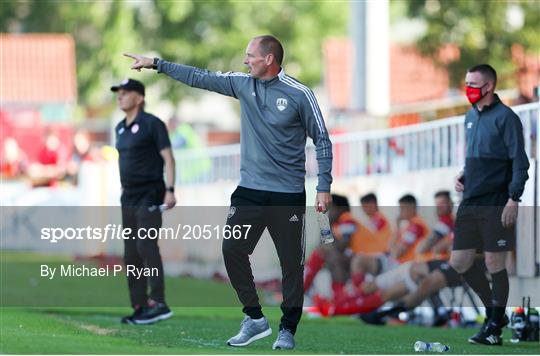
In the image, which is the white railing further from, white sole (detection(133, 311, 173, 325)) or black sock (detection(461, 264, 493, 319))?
white sole (detection(133, 311, 173, 325))

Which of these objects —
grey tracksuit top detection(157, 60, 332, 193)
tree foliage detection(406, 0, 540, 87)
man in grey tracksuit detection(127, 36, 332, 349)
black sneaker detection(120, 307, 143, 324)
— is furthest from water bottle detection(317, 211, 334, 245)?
tree foliage detection(406, 0, 540, 87)

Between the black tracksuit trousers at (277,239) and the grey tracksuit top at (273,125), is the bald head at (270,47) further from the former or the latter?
the black tracksuit trousers at (277,239)

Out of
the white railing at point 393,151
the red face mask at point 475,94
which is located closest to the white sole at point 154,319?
the red face mask at point 475,94

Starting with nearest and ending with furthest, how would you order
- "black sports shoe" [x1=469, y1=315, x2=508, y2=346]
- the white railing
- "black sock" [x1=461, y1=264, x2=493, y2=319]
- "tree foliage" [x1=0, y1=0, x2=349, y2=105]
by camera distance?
"black sports shoe" [x1=469, y1=315, x2=508, y2=346] → "black sock" [x1=461, y1=264, x2=493, y2=319] → the white railing → "tree foliage" [x1=0, y1=0, x2=349, y2=105]

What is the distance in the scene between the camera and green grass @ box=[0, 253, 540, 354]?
37.7 ft

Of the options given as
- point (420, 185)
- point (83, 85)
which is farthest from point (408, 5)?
point (83, 85)

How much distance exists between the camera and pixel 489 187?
13.1m

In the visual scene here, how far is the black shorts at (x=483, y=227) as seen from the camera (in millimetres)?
13141

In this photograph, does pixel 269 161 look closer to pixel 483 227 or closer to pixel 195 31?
pixel 483 227

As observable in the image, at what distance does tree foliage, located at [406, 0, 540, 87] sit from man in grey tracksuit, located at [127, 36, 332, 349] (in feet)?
72.7

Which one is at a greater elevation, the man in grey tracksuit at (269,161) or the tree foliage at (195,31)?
the tree foliage at (195,31)

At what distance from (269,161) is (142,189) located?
2.71 m

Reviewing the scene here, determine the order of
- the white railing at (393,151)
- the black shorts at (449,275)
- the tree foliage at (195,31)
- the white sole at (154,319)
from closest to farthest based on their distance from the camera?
the white sole at (154,319) < the black shorts at (449,275) < the white railing at (393,151) < the tree foliage at (195,31)

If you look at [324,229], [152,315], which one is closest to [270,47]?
[324,229]
